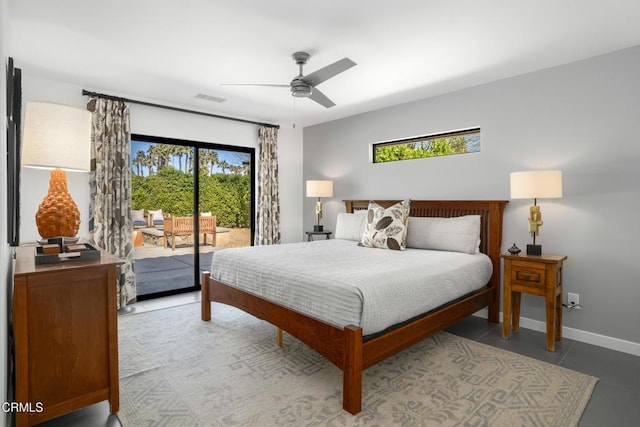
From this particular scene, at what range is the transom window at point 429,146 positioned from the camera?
4033 mm

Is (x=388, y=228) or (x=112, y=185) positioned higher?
(x=112, y=185)

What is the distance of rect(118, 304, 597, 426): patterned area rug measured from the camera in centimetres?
204

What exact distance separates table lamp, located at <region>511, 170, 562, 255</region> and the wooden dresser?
322 cm

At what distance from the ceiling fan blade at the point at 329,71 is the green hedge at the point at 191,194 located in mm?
2752

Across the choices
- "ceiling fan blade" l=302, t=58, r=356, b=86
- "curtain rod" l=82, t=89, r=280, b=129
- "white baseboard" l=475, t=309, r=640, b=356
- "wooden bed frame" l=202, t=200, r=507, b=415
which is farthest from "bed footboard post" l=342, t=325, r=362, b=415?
"curtain rod" l=82, t=89, r=280, b=129

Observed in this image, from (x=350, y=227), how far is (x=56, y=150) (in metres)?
3.28

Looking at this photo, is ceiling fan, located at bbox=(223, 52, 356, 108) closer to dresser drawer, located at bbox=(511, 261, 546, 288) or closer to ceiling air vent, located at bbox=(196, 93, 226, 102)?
ceiling air vent, located at bbox=(196, 93, 226, 102)

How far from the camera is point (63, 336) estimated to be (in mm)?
1851

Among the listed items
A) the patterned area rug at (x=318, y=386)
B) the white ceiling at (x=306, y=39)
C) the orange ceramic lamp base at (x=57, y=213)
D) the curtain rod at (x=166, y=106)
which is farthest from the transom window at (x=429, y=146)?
the orange ceramic lamp base at (x=57, y=213)

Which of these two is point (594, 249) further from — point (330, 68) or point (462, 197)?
point (330, 68)

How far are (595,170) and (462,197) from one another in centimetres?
125

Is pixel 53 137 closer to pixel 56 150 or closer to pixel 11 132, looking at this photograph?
pixel 56 150

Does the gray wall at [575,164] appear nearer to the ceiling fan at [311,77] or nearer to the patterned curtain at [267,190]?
the ceiling fan at [311,77]

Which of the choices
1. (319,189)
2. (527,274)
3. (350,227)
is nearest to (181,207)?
(319,189)
